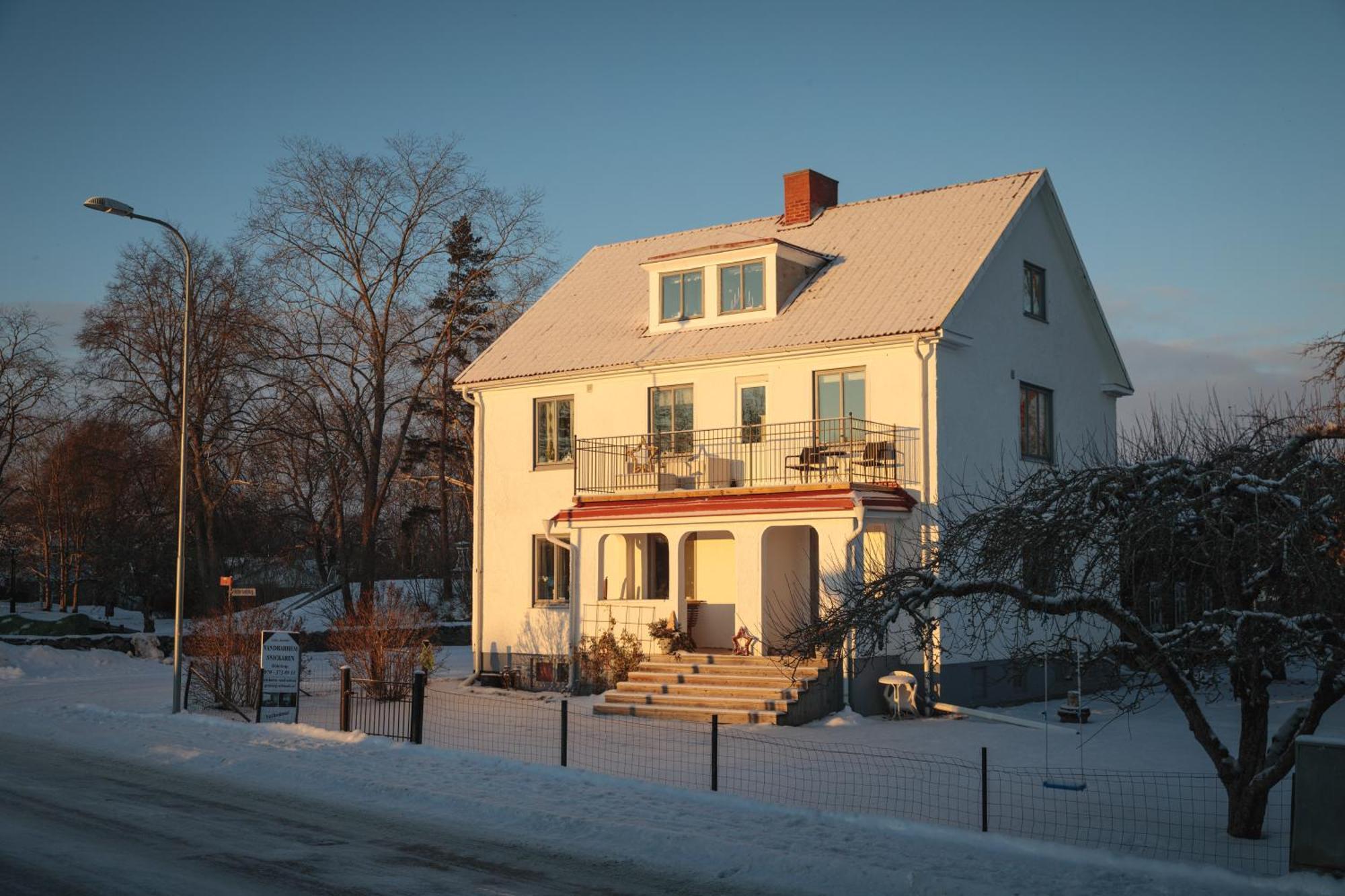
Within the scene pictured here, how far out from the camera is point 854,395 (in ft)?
74.8

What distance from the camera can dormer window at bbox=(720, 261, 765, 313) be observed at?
24922mm

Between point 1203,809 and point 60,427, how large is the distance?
53.8 meters

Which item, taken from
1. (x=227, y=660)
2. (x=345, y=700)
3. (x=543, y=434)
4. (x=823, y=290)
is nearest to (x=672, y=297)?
(x=823, y=290)

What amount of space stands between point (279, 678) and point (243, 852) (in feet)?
30.1

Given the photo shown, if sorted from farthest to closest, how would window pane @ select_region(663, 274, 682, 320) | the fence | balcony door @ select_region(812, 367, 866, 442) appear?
window pane @ select_region(663, 274, 682, 320) → balcony door @ select_region(812, 367, 866, 442) → the fence

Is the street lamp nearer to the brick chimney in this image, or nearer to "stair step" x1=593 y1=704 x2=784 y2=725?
"stair step" x1=593 y1=704 x2=784 y2=725

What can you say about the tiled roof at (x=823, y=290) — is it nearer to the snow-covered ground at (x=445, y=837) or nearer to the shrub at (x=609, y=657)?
the shrub at (x=609, y=657)

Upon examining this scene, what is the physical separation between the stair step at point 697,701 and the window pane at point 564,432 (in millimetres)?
6450

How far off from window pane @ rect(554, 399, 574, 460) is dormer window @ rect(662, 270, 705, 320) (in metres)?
2.90

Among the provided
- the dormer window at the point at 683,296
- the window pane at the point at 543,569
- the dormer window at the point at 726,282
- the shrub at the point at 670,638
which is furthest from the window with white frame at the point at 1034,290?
the window pane at the point at 543,569

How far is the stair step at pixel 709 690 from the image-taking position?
1997 cm

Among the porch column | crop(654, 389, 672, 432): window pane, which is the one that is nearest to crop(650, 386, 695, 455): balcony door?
crop(654, 389, 672, 432): window pane

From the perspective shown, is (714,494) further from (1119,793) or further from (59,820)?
(59,820)

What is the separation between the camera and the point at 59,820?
11.4m
